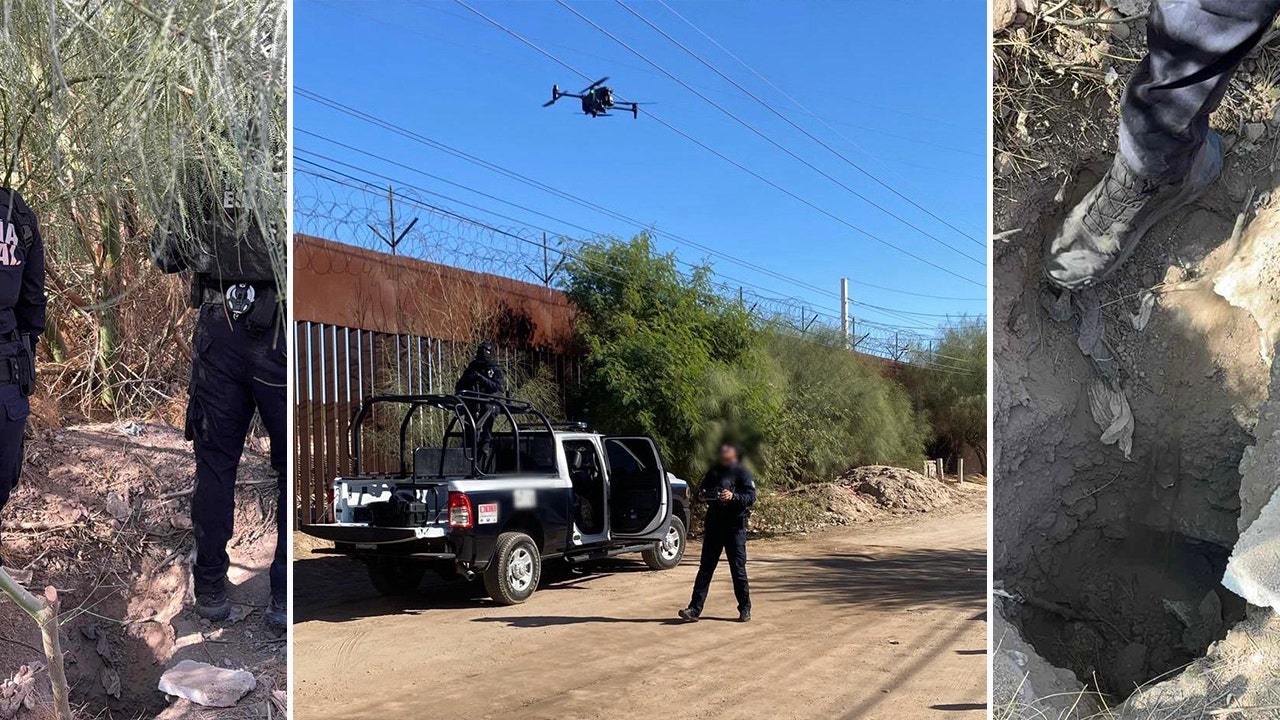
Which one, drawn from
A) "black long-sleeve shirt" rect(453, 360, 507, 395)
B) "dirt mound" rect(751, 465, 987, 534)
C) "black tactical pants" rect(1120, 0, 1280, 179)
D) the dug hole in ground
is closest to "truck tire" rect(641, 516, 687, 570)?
"dirt mound" rect(751, 465, 987, 534)

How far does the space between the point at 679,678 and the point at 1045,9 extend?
7.38 ft

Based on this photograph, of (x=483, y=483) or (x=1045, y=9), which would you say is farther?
(x=483, y=483)

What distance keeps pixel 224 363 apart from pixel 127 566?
896mm

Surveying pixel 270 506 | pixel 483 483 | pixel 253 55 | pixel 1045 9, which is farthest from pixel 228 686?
pixel 1045 9

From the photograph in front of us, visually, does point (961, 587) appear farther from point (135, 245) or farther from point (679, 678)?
point (135, 245)

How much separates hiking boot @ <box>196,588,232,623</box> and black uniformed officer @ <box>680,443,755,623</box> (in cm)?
153

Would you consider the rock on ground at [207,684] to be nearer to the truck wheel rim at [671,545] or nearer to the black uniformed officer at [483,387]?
the black uniformed officer at [483,387]

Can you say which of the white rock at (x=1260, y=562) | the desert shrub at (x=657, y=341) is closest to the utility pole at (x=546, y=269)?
the desert shrub at (x=657, y=341)

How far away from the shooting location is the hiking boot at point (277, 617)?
3.25 m

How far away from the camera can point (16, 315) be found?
2.83 metres

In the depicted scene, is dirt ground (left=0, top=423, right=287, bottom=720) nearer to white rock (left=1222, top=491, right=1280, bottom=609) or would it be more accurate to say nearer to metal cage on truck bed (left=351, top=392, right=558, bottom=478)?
metal cage on truck bed (left=351, top=392, right=558, bottom=478)

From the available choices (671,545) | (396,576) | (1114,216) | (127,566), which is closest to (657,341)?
(671,545)

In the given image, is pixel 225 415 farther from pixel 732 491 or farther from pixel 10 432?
pixel 732 491

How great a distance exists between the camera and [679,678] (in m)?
2.91
